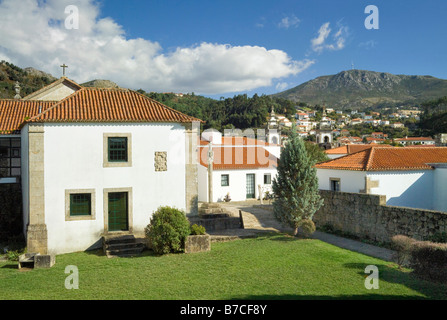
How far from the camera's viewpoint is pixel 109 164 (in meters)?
14.7

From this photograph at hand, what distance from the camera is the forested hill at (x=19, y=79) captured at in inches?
2419

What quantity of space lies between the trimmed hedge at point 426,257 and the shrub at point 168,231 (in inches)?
298

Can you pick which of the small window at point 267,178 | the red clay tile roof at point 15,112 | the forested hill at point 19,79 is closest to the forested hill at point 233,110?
the forested hill at point 19,79

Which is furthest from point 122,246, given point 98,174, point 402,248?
point 402,248

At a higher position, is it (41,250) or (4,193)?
(4,193)

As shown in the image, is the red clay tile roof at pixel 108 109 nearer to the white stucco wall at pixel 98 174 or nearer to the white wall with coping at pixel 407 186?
the white stucco wall at pixel 98 174

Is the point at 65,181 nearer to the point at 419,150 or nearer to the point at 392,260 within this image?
the point at 392,260

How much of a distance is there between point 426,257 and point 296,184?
6.00 metres

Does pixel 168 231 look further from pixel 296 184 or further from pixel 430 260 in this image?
pixel 430 260

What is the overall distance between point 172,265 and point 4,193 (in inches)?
403

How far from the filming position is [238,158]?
3061cm

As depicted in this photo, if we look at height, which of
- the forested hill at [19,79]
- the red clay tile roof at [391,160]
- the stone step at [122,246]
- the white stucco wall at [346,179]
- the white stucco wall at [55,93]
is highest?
the forested hill at [19,79]

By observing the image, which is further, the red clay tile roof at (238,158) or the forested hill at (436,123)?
the forested hill at (436,123)
